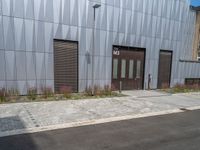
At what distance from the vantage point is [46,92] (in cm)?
1105

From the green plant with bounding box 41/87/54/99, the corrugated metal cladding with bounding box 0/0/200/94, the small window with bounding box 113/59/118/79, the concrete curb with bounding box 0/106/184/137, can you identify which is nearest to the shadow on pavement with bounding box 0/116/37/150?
the concrete curb with bounding box 0/106/184/137

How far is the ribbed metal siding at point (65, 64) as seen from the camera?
12.0 m

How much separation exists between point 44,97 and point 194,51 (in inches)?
643

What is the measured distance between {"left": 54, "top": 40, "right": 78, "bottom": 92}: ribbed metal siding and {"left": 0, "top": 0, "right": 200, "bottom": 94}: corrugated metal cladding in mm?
297

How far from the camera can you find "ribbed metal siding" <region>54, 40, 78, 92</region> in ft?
39.3

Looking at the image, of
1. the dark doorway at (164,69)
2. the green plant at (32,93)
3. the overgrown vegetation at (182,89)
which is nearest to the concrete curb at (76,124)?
the green plant at (32,93)

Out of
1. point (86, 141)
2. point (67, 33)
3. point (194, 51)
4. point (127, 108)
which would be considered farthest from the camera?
point (194, 51)

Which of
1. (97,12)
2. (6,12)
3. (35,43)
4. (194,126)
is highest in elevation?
(97,12)

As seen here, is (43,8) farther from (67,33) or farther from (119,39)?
(119,39)

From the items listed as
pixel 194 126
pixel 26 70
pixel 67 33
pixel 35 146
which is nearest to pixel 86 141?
pixel 35 146

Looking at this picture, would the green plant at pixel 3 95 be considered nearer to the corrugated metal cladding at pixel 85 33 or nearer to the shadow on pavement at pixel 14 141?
the corrugated metal cladding at pixel 85 33

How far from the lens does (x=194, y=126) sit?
6.95 m

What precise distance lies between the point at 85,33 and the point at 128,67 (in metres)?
4.56

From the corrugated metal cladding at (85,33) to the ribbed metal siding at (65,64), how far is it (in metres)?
0.30
